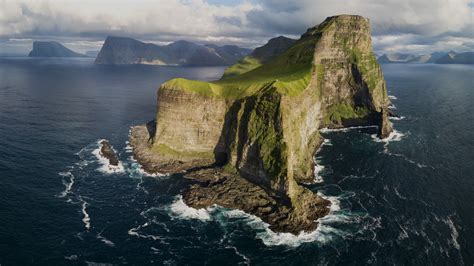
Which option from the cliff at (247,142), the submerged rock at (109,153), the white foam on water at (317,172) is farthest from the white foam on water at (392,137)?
the submerged rock at (109,153)

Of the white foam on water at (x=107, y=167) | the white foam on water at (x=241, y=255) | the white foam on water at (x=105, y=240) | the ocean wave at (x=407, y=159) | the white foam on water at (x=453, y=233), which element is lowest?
the white foam on water at (x=241, y=255)

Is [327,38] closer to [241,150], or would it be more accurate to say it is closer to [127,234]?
[241,150]

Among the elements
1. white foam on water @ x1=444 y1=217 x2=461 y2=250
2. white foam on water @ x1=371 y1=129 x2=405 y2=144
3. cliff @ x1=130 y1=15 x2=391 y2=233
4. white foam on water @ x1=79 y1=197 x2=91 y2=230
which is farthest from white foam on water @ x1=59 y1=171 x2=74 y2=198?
white foam on water @ x1=371 y1=129 x2=405 y2=144

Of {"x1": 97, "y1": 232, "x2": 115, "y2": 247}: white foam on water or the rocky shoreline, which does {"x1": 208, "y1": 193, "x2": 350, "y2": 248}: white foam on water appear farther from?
{"x1": 97, "y1": 232, "x2": 115, "y2": 247}: white foam on water

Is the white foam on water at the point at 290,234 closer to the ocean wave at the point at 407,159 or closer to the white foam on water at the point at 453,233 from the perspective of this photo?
the white foam on water at the point at 453,233

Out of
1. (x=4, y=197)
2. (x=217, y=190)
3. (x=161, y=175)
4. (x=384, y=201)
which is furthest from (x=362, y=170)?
(x=4, y=197)

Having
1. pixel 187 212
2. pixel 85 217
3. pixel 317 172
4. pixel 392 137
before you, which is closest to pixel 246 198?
pixel 187 212

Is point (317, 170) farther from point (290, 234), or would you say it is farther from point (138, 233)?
point (138, 233)
